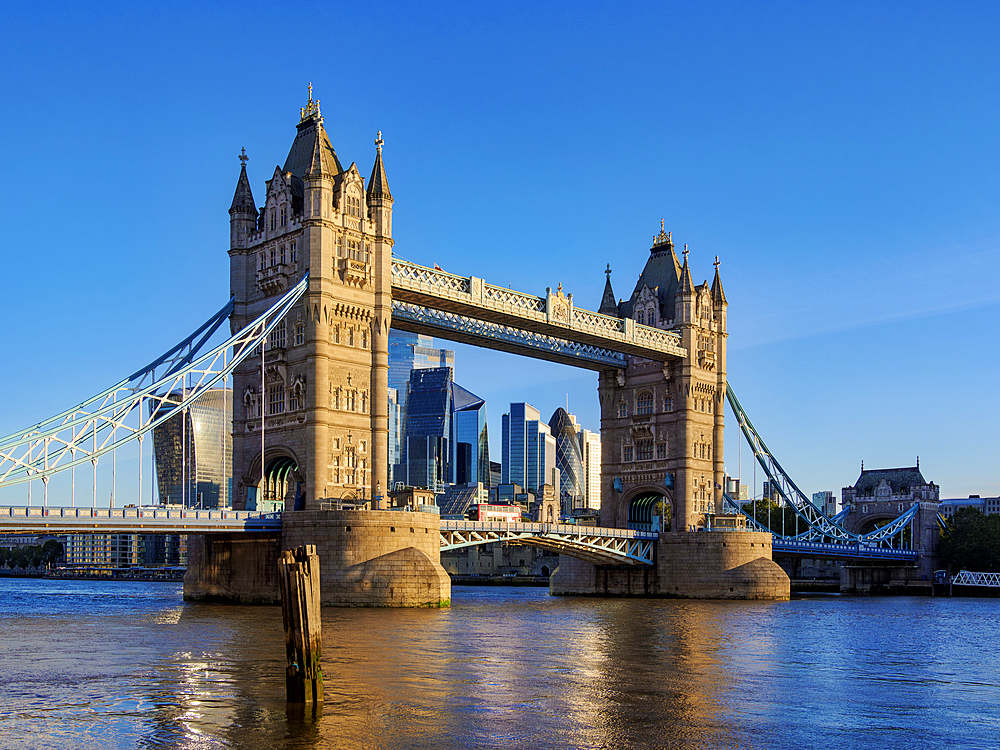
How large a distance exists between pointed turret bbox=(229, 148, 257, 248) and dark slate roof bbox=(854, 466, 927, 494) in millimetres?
78174

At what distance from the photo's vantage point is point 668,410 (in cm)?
8612

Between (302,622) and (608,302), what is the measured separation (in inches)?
2759

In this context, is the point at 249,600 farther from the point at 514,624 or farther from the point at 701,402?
the point at 701,402

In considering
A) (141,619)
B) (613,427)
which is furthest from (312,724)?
(613,427)

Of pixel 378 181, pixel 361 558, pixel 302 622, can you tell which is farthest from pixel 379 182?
pixel 302 622

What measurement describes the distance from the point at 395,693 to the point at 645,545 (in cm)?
5742

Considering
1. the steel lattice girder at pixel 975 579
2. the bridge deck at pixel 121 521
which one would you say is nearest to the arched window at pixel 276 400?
the bridge deck at pixel 121 521

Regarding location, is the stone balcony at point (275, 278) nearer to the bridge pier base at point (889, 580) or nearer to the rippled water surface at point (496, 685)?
the rippled water surface at point (496, 685)

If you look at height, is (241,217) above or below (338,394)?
above

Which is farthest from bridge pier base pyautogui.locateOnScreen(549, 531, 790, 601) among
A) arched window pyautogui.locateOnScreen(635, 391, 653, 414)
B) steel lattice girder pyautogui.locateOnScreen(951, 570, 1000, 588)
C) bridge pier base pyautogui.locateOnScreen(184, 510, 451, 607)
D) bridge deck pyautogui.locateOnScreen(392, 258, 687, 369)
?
steel lattice girder pyautogui.locateOnScreen(951, 570, 1000, 588)

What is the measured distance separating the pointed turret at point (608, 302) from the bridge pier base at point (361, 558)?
35.4 metres

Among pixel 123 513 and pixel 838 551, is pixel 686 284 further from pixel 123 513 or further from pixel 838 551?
pixel 123 513

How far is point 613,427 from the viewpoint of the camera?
89.9 m

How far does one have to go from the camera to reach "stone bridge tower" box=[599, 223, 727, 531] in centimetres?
8512
